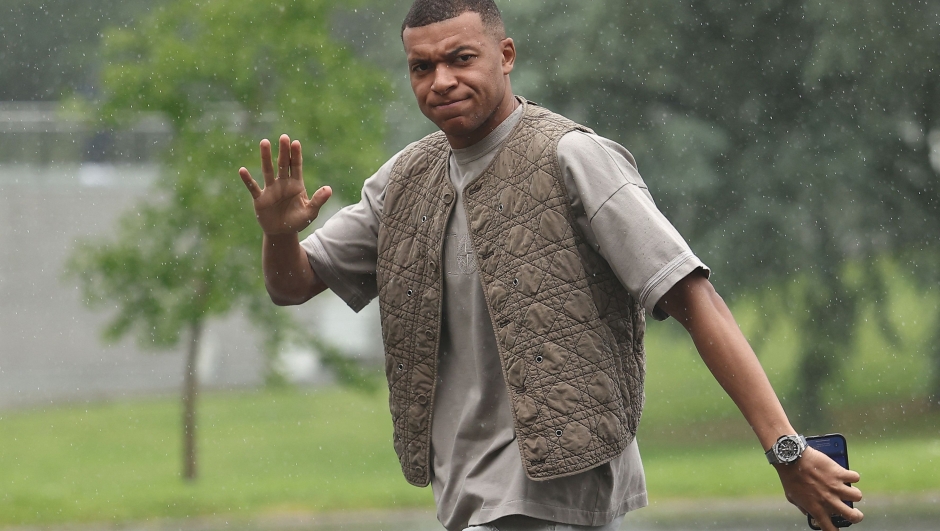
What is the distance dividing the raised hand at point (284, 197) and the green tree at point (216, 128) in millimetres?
6960

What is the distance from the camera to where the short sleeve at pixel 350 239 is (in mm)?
2658

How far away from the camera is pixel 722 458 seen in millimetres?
11516

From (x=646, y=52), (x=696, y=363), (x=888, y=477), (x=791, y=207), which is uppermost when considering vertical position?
(x=646, y=52)

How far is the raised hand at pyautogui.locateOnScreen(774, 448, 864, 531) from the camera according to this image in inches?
82.8

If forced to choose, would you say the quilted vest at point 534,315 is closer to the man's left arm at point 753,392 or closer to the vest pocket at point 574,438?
the vest pocket at point 574,438

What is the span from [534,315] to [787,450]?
0.49 m

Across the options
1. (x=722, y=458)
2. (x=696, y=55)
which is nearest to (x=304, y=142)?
(x=696, y=55)

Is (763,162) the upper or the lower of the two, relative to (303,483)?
upper

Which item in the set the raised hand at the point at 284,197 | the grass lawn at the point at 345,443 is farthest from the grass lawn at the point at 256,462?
the raised hand at the point at 284,197

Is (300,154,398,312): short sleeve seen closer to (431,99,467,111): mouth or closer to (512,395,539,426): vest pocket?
(431,99,467,111): mouth

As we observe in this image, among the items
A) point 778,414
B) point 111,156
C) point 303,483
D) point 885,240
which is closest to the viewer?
point 778,414

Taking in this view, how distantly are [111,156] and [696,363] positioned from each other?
665 cm

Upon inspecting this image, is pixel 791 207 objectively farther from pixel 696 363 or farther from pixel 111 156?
pixel 111 156

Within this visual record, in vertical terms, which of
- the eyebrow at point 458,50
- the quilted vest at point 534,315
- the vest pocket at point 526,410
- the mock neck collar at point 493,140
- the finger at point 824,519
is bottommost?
the finger at point 824,519
